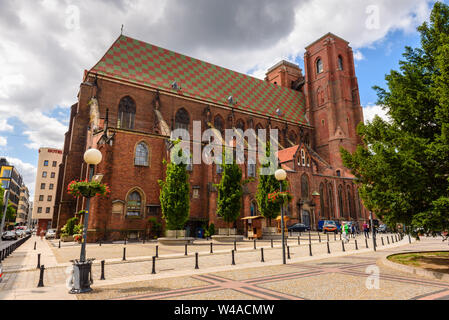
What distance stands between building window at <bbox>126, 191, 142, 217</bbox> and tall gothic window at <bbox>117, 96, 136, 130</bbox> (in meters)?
9.04

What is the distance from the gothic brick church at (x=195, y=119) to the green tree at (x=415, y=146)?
19154mm

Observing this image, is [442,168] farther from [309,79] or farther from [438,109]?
[309,79]

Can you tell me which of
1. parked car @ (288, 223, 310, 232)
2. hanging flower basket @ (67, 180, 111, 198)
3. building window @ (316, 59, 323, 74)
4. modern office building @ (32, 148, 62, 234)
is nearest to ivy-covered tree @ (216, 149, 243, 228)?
parked car @ (288, 223, 310, 232)

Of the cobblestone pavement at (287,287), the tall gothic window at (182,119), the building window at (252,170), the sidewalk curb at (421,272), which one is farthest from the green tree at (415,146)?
the tall gothic window at (182,119)

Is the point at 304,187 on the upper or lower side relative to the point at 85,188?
upper

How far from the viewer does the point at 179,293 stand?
6.59 meters

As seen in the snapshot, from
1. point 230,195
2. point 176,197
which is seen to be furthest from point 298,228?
point 176,197

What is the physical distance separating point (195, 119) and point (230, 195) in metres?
14.7

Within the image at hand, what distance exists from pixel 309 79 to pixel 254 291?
5187 centimetres

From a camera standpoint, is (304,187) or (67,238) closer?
(67,238)

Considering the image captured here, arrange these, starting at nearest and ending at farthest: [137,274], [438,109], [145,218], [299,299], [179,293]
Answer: [299,299], [179,293], [438,109], [137,274], [145,218]

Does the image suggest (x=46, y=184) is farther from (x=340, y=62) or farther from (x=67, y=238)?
(x=340, y=62)

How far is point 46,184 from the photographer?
72.9m
